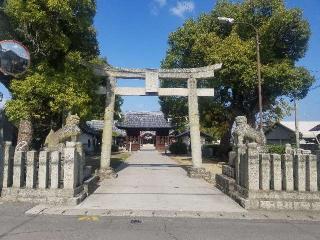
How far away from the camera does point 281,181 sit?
10.6 m

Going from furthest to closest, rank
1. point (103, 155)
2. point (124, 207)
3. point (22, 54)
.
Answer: point (103, 155) < point (22, 54) < point (124, 207)

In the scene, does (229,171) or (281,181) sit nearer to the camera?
(281,181)

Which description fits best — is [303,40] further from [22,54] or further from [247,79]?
[22,54]

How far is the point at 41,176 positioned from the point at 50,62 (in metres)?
6.72

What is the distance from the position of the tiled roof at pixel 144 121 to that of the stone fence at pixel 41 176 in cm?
4989

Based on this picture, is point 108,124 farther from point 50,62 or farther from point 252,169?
point 252,169

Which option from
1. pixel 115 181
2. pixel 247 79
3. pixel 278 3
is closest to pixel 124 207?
pixel 115 181

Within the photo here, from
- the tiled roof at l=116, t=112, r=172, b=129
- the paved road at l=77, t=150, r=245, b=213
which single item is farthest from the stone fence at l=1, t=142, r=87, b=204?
the tiled roof at l=116, t=112, r=172, b=129

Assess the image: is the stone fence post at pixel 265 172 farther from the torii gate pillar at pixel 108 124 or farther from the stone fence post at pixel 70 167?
the torii gate pillar at pixel 108 124

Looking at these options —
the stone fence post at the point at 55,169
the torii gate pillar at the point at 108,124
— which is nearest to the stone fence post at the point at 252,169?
the stone fence post at the point at 55,169

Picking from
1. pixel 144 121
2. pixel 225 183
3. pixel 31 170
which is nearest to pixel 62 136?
pixel 31 170

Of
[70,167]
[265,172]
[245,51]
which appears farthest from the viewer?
[245,51]

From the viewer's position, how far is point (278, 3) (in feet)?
90.4

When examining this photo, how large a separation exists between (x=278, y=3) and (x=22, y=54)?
1882 centimetres
